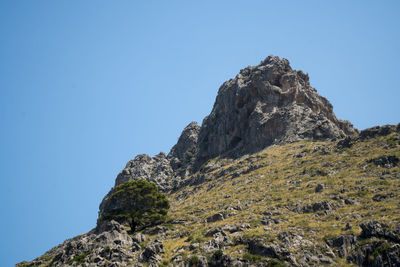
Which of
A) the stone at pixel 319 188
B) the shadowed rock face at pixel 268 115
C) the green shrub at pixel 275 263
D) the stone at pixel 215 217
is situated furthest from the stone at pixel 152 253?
the shadowed rock face at pixel 268 115

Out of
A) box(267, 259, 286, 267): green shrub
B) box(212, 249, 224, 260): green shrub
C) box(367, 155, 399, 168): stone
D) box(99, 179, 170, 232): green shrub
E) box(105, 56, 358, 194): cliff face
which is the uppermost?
box(105, 56, 358, 194): cliff face

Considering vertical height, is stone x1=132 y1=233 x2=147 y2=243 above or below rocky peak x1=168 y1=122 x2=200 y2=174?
below

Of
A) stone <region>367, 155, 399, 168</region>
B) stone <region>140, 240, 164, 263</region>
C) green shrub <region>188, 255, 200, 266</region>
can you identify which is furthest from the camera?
stone <region>367, 155, 399, 168</region>

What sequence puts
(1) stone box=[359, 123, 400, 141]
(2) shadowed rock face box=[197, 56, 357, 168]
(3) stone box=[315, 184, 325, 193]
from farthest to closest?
1. (2) shadowed rock face box=[197, 56, 357, 168]
2. (1) stone box=[359, 123, 400, 141]
3. (3) stone box=[315, 184, 325, 193]

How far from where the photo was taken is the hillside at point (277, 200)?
122 feet

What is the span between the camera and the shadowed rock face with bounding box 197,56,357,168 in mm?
99250

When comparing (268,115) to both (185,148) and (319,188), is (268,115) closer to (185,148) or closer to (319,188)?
(185,148)

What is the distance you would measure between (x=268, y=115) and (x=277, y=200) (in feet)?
174

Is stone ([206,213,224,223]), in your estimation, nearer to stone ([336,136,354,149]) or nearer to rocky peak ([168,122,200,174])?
stone ([336,136,354,149])

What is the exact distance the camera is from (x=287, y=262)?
3538 centimetres

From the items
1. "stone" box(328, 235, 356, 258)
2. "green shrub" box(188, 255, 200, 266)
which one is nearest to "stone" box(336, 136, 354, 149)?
"stone" box(328, 235, 356, 258)

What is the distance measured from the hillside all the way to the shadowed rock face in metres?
0.39

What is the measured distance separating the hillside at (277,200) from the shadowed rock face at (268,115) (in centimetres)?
39

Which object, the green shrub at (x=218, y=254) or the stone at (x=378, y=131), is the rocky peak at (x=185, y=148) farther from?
→ the green shrub at (x=218, y=254)
